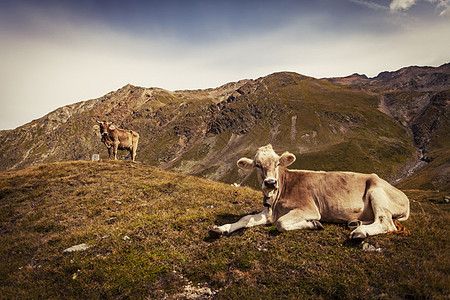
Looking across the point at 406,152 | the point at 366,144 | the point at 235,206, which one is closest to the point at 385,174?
the point at 366,144

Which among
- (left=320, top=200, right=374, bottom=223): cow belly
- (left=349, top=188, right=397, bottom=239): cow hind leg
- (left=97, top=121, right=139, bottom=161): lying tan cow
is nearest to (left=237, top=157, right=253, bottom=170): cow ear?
(left=320, top=200, right=374, bottom=223): cow belly

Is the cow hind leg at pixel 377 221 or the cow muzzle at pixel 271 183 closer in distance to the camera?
the cow hind leg at pixel 377 221

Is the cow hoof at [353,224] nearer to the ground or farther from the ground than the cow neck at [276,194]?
nearer to the ground

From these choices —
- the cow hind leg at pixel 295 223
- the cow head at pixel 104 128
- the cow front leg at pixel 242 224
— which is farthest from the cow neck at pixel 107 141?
the cow hind leg at pixel 295 223

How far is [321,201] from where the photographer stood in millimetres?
8375

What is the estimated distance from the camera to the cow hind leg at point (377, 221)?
6.72m

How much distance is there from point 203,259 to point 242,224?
2119 millimetres

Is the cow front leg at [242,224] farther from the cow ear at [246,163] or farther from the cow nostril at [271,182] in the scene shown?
the cow ear at [246,163]

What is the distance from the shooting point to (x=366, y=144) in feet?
649

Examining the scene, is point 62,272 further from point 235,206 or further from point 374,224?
point 374,224

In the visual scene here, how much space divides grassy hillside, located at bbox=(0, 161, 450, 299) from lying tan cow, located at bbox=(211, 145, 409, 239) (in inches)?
17.5

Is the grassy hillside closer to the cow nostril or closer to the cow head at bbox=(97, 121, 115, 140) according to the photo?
the cow nostril

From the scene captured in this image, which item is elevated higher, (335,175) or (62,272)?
(335,175)

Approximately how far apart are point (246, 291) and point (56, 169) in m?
22.7
